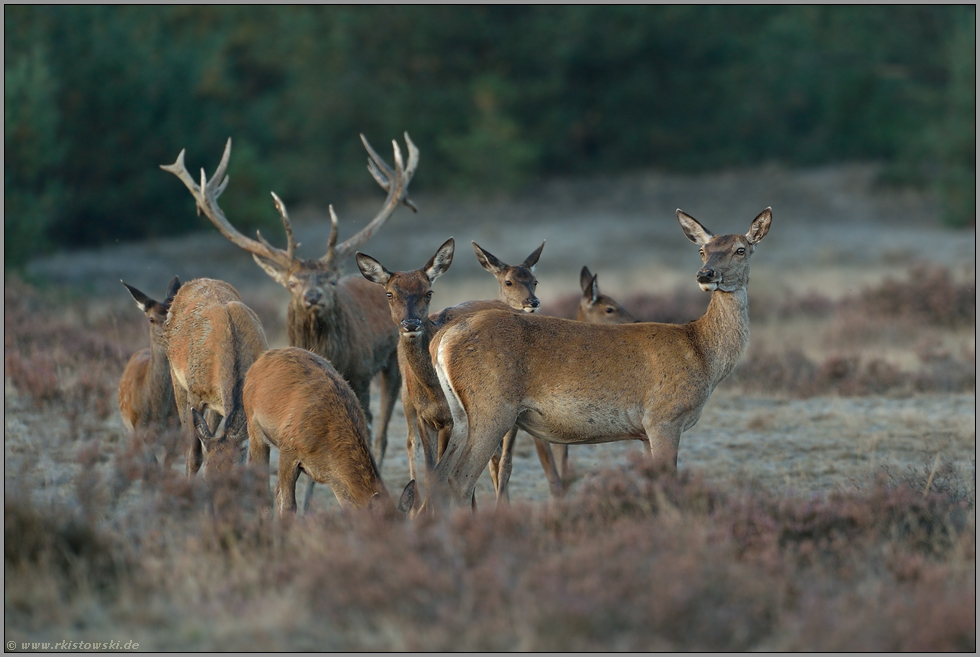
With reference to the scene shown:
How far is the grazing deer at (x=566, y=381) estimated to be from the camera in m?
6.51

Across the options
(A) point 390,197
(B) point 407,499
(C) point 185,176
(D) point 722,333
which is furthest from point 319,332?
(D) point 722,333

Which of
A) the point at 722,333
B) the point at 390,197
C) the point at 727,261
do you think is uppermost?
the point at 390,197

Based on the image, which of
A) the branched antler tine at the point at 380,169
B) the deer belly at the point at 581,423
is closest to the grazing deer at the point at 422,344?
the deer belly at the point at 581,423

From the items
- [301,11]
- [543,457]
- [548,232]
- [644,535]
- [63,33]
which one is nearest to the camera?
[644,535]

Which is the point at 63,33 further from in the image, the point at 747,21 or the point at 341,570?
the point at 747,21

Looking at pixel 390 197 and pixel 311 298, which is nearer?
pixel 311 298

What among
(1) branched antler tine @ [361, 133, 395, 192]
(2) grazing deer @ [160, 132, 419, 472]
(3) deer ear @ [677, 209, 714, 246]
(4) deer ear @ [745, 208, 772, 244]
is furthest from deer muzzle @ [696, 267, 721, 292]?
(1) branched antler tine @ [361, 133, 395, 192]

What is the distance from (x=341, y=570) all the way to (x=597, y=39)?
30.4 metres

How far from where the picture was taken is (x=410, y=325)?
6809mm

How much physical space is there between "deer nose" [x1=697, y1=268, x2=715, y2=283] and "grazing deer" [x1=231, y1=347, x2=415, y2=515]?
2.30 m

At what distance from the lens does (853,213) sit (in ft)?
98.4

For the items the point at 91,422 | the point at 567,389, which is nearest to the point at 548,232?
the point at 91,422

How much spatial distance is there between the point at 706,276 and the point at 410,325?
191 centimetres

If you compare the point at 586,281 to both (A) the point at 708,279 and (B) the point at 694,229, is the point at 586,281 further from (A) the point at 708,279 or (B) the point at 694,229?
(A) the point at 708,279
